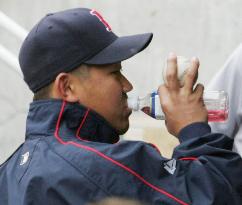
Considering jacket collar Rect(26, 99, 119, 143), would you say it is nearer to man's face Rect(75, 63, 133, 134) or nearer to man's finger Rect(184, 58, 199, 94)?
man's face Rect(75, 63, 133, 134)

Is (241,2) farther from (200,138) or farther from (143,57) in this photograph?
(200,138)

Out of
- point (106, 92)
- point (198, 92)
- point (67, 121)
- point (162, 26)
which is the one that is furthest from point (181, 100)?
point (162, 26)

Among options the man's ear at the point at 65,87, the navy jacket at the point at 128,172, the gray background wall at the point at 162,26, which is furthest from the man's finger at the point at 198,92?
the gray background wall at the point at 162,26

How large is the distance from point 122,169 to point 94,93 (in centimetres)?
33

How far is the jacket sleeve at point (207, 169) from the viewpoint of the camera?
1874 mm

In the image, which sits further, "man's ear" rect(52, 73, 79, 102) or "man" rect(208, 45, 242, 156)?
"man" rect(208, 45, 242, 156)

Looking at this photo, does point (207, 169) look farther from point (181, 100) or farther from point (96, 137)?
point (96, 137)

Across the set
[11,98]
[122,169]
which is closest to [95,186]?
[122,169]

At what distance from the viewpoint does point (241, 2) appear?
3.96 m

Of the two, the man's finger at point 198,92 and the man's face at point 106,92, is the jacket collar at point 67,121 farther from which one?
the man's finger at point 198,92

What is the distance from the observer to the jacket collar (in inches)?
81.2

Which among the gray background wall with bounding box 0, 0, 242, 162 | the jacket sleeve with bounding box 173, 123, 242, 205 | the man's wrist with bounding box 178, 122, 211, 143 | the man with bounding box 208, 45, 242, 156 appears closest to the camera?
the jacket sleeve with bounding box 173, 123, 242, 205

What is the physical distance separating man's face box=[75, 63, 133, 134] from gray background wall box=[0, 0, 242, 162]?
1.69m

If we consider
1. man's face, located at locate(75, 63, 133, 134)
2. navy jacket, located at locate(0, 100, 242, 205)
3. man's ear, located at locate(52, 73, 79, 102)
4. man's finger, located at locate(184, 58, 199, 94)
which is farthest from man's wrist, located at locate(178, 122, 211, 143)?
man's ear, located at locate(52, 73, 79, 102)
